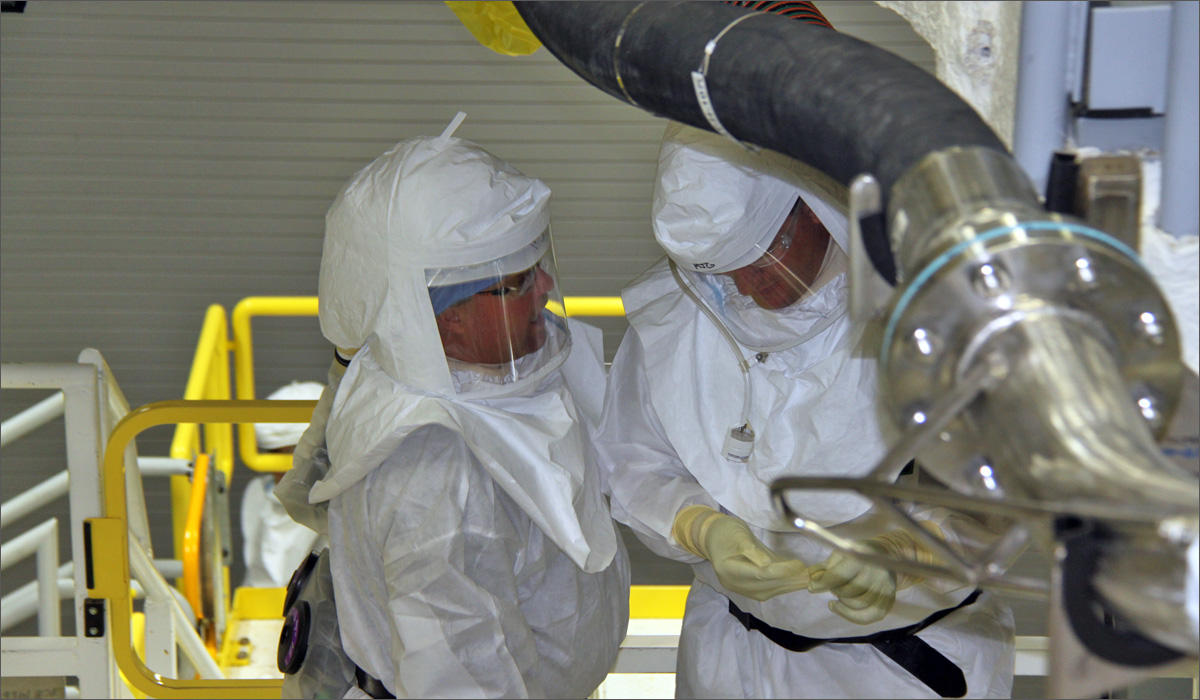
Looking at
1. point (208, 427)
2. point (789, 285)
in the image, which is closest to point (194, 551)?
point (208, 427)

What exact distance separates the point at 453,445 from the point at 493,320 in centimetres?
24

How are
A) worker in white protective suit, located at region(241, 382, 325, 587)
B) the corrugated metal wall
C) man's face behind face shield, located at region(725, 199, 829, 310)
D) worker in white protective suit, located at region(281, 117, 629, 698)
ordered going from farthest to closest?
the corrugated metal wall, worker in white protective suit, located at region(241, 382, 325, 587), man's face behind face shield, located at region(725, 199, 829, 310), worker in white protective suit, located at region(281, 117, 629, 698)

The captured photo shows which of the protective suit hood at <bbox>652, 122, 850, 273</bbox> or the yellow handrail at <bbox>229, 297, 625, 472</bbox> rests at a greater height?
the protective suit hood at <bbox>652, 122, 850, 273</bbox>

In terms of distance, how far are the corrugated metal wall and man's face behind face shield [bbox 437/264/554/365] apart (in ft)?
12.1

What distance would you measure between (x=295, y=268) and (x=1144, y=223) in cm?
522

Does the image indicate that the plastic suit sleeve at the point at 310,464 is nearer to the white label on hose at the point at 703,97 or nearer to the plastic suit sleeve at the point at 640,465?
the plastic suit sleeve at the point at 640,465

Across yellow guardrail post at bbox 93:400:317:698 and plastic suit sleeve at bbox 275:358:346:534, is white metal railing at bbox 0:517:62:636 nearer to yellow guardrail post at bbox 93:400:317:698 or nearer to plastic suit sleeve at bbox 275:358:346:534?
yellow guardrail post at bbox 93:400:317:698

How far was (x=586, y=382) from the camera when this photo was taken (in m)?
2.53

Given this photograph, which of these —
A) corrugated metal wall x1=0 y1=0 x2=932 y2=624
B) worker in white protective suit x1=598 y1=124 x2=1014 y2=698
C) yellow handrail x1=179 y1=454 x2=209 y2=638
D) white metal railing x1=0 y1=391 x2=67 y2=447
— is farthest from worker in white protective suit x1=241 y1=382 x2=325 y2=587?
worker in white protective suit x1=598 y1=124 x2=1014 y2=698

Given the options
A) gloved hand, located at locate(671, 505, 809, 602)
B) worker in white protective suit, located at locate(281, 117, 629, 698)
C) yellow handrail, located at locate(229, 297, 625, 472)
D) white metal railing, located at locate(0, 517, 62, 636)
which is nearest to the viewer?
worker in white protective suit, located at locate(281, 117, 629, 698)

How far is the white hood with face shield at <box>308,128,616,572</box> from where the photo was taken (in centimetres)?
208

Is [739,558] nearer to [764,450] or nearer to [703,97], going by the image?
[764,450]

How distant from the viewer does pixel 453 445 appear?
6.93 ft

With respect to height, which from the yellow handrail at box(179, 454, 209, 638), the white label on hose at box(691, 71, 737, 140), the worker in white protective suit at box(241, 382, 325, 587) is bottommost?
the worker in white protective suit at box(241, 382, 325, 587)
